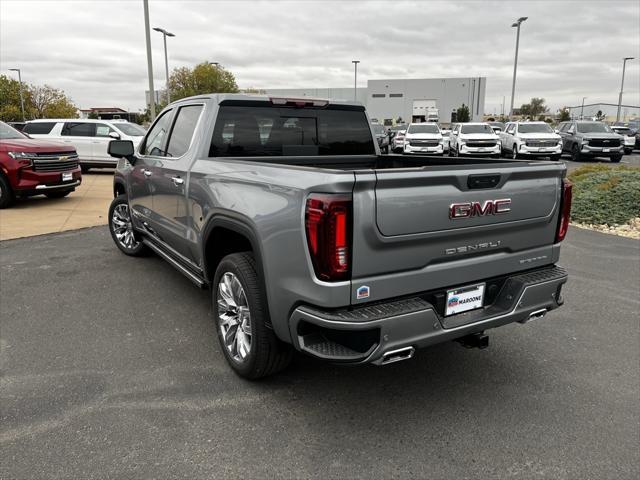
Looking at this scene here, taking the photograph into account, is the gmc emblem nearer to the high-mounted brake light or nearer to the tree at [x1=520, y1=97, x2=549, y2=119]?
the high-mounted brake light

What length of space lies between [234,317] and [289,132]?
179cm

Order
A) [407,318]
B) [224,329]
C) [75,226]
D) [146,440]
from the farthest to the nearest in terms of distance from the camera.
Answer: [75,226]
[224,329]
[146,440]
[407,318]

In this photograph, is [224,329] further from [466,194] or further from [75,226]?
[75,226]

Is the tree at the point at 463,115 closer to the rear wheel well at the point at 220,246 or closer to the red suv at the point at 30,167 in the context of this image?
the red suv at the point at 30,167

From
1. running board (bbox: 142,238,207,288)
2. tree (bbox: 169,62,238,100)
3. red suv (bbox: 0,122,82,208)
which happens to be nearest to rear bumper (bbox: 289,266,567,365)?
running board (bbox: 142,238,207,288)

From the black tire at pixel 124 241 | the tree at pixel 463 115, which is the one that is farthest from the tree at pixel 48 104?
the black tire at pixel 124 241

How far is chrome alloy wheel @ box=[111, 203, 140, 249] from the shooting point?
6.46 m

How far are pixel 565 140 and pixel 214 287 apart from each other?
984 inches

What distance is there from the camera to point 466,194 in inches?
110

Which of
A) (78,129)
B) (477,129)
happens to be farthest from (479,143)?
(78,129)

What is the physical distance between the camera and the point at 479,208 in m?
2.85

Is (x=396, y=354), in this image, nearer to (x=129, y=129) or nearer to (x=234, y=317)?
(x=234, y=317)

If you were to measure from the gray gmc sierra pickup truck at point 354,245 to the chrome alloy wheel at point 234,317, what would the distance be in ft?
0.04

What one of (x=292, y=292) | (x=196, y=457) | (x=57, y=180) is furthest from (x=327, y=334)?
(x=57, y=180)
